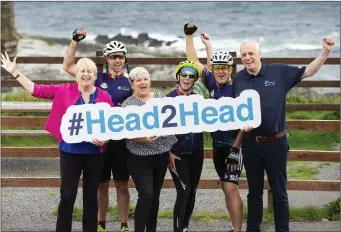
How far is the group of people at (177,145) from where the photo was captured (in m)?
6.08

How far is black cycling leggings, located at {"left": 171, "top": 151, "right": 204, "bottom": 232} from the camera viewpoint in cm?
631

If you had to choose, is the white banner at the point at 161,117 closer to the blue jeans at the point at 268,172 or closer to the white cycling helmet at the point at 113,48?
the blue jeans at the point at 268,172

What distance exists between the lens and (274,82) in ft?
20.0

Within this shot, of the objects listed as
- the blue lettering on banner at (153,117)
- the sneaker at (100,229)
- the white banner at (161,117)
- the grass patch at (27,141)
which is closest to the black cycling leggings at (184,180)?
the white banner at (161,117)

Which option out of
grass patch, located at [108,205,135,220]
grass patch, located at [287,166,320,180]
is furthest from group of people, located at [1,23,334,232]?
grass patch, located at [287,166,320,180]

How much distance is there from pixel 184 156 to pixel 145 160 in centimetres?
40

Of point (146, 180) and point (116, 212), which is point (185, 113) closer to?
point (146, 180)

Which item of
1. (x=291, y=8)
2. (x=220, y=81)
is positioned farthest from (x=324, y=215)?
(x=291, y=8)

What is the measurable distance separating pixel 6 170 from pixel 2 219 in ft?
9.11

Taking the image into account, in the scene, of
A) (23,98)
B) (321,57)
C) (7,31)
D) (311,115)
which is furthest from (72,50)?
(7,31)

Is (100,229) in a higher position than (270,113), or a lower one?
lower

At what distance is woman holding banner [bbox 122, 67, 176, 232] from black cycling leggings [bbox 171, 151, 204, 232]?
Result: 16cm

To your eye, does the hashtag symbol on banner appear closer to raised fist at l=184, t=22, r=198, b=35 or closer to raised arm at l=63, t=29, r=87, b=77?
raised arm at l=63, t=29, r=87, b=77

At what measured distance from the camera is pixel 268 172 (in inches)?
246
